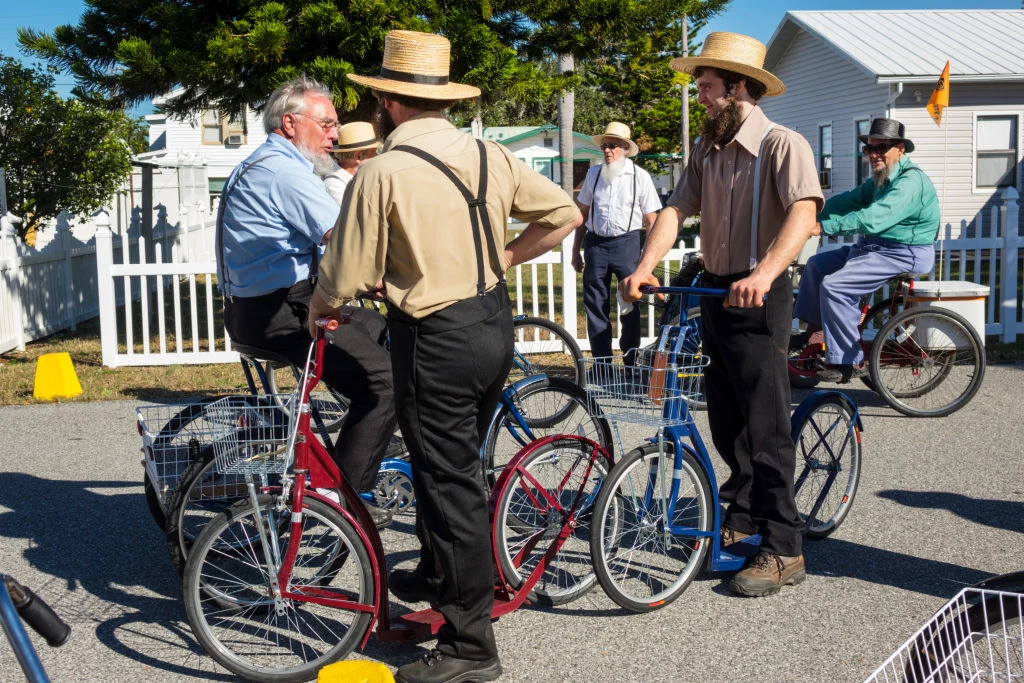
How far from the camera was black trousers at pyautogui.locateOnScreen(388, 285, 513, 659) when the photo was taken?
3.49 metres

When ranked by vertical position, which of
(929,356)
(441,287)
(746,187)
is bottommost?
(929,356)

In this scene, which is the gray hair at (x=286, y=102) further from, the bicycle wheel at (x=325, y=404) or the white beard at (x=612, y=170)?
Result: the white beard at (x=612, y=170)

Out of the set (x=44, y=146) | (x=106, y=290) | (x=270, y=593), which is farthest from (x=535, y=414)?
(x=44, y=146)

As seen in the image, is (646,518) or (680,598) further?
(680,598)

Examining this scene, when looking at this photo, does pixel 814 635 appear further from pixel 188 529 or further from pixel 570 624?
pixel 188 529

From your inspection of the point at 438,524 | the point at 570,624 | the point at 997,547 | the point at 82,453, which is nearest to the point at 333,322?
the point at 438,524

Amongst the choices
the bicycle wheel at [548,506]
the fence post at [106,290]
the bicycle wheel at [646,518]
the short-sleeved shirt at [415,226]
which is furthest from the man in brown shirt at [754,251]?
the fence post at [106,290]

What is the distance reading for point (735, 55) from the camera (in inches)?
168

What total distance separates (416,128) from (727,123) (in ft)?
4.91

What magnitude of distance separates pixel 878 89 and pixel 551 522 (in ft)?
67.4

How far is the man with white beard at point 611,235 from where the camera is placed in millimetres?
8500

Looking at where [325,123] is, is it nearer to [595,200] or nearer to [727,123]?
[727,123]

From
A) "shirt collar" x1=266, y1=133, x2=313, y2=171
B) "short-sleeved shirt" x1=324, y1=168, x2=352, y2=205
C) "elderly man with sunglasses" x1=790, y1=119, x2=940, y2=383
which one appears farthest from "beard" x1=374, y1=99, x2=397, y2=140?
"elderly man with sunglasses" x1=790, y1=119, x2=940, y2=383

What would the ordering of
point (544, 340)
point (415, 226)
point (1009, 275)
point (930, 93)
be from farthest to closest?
point (930, 93), point (1009, 275), point (544, 340), point (415, 226)
